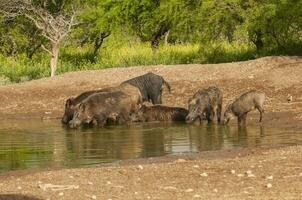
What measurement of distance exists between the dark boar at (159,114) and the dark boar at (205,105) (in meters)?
0.67

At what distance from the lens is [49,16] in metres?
32.9

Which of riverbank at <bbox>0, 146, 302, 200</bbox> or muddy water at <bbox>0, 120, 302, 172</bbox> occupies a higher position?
muddy water at <bbox>0, 120, 302, 172</bbox>

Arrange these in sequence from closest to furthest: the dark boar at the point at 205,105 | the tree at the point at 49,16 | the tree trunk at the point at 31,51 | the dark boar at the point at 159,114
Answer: the dark boar at the point at 205,105 < the dark boar at the point at 159,114 < the tree at the point at 49,16 < the tree trunk at the point at 31,51

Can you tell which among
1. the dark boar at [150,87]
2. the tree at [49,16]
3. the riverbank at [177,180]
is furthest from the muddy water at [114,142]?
the tree at [49,16]

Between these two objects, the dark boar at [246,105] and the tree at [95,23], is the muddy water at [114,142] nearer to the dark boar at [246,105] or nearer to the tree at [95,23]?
the dark boar at [246,105]

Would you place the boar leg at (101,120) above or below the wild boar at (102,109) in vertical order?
below

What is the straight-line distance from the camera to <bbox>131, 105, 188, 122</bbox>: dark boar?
A: 847 inches

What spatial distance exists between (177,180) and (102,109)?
10.1 metres

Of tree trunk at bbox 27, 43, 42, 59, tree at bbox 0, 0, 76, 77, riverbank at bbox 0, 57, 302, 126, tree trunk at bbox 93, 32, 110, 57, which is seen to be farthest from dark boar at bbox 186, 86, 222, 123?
tree trunk at bbox 27, 43, 42, 59

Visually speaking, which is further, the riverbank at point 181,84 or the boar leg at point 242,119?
the riverbank at point 181,84

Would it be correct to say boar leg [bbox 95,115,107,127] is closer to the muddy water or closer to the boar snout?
the muddy water

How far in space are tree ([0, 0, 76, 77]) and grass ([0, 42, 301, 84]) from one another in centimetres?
138

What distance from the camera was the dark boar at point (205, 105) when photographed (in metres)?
20.8

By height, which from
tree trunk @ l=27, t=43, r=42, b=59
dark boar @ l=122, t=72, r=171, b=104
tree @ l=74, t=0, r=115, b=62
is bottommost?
dark boar @ l=122, t=72, r=171, b=104
